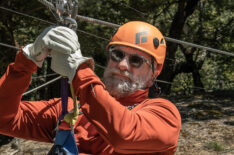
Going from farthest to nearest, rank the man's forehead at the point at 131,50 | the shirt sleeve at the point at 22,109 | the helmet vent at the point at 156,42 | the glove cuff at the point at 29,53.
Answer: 1. the helmet vent at the point at 156,42
2. the man's forehead at the point at 131,50
3. the shirt sleeve at the point at 22,109
4. the glove cuff at the point at 29,53

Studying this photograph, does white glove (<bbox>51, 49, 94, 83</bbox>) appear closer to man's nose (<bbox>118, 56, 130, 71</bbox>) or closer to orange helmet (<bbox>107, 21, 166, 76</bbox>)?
man's nose (<bbox>118, 56, 130, 71</bbox>)

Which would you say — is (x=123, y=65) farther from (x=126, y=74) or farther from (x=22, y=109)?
(x=22, y=109)

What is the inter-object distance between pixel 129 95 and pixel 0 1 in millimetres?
6448

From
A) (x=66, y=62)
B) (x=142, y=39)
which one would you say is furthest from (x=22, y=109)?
(x=142, y=39)

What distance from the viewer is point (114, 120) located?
1.40 metres

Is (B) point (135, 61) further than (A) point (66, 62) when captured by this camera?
Yes

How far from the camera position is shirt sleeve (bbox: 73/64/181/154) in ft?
4.62

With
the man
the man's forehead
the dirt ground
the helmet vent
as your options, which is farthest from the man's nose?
the dirt ground

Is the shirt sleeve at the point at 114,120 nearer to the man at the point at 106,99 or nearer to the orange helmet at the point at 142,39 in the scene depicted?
the man at the point at 106,99

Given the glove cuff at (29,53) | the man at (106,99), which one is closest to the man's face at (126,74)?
the man at (106,99)

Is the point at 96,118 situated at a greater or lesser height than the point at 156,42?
lesser

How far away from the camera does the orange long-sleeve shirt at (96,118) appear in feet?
4.66

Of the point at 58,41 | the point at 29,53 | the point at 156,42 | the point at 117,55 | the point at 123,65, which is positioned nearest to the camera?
the point at 58,41

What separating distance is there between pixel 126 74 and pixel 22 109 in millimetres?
761
